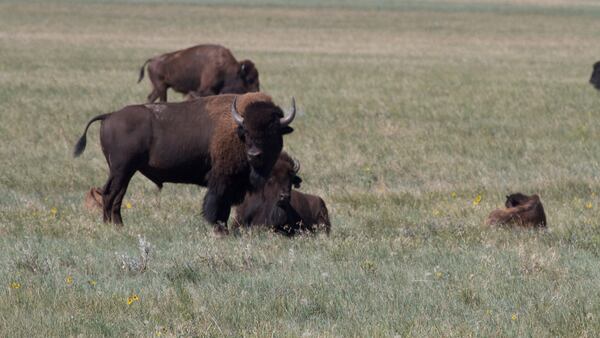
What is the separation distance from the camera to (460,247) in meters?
9.60

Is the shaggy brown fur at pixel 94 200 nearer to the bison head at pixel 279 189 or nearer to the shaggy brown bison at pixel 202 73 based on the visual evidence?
the bison head at pixel 279 189

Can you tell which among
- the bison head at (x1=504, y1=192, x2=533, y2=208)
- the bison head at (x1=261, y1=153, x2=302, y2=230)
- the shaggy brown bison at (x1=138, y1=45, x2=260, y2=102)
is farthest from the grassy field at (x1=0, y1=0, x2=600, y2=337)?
the shaggy brown bison at (x1=138, y1=45, x2=260, y2=102)

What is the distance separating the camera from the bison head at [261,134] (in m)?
10.5

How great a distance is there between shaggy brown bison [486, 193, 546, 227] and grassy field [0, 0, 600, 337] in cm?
28

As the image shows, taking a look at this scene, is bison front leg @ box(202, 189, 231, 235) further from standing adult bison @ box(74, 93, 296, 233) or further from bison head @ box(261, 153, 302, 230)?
bison head @ box(261, 153, 302, 230)

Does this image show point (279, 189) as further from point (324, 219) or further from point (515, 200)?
point (515, 200)

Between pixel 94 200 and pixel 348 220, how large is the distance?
110 inches

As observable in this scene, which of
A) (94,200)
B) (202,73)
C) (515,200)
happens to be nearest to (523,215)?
(515,200)

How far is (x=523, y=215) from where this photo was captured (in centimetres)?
1094

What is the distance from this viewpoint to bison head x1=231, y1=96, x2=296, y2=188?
34.4 ft

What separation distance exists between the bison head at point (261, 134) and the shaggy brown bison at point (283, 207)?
0.21 m

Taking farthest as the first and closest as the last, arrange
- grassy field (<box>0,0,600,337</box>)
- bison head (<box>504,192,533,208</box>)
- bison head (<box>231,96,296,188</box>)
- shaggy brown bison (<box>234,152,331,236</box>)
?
bison head (<box>504,192,533,208</box>), shaggy brown bison (<box>234,152,331,236</box>), bison head (<box>231,96,296,188</box>), grassy field (<box>0,0,600,337</box>)

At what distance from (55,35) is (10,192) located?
1485 inches

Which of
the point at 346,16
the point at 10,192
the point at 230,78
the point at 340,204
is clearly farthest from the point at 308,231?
the point at 346,16
